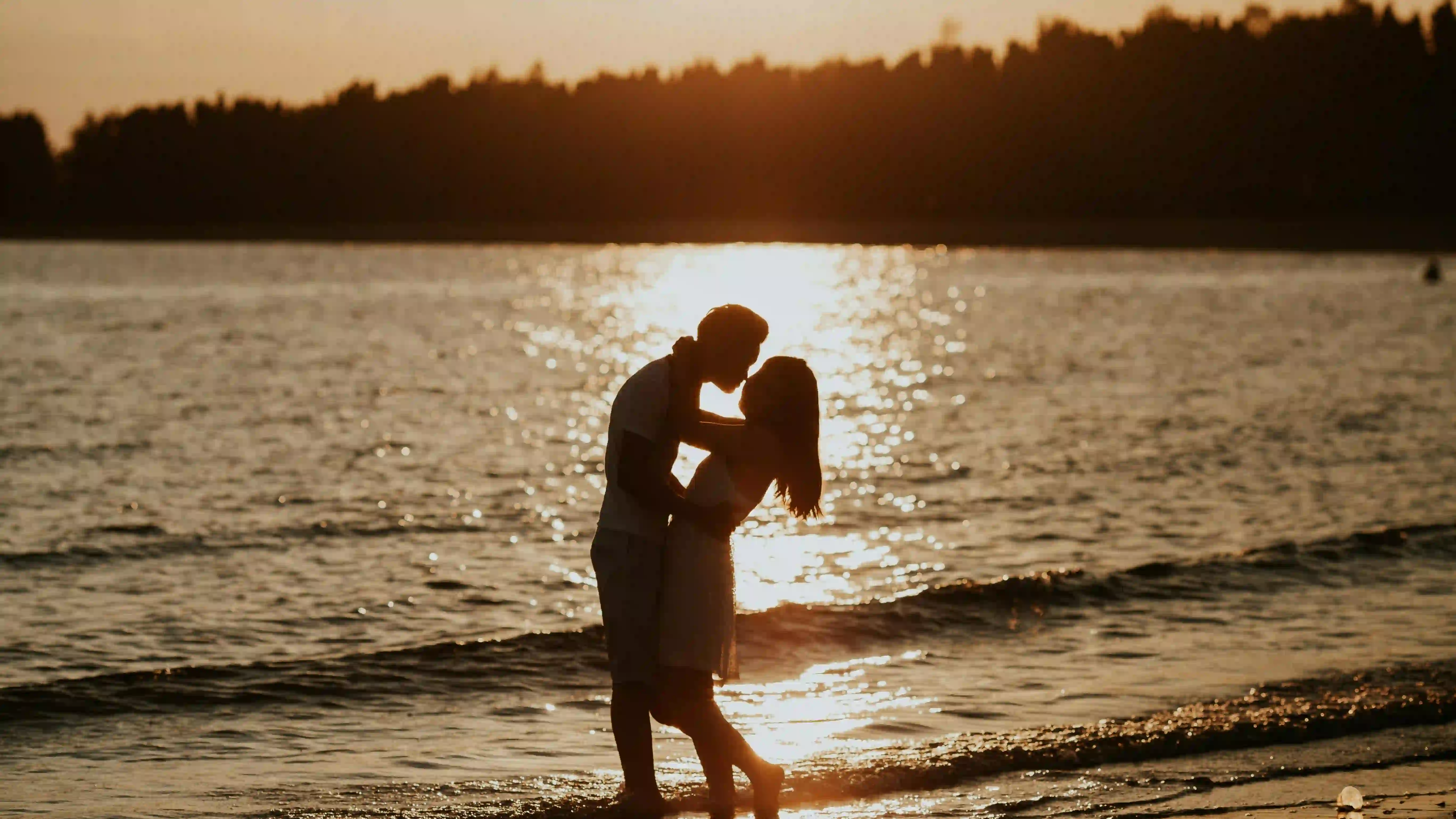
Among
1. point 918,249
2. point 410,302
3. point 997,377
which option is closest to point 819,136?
point 918,249

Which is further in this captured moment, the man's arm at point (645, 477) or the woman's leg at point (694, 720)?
the woman's leg at point (694, 720)

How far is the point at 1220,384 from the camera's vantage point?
35.0 meters

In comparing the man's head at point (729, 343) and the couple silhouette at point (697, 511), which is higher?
the man's head at point (729, 343)

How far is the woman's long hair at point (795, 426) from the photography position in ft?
21.5

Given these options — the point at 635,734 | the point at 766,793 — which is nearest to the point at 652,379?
the point at 635,734

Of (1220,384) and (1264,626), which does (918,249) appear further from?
(1264,626)

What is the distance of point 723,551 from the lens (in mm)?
6758

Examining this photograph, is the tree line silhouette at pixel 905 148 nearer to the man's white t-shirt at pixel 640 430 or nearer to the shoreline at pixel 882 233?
A: the shoreline at pixel 882 233

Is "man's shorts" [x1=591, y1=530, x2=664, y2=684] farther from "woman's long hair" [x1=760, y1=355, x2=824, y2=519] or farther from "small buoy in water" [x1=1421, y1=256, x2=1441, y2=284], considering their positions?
"small buoy in water" [x1=1421, y1=256, x2=1441, y2=284]

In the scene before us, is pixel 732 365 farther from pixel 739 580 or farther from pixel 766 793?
pixel 739 580

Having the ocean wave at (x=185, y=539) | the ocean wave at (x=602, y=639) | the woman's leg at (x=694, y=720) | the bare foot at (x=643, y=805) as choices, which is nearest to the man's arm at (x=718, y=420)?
the woman's leg at (x=694, y=720)

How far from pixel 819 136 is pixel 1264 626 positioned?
538ft

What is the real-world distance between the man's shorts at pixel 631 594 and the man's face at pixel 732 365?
70cm

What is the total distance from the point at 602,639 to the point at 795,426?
6003 mm
